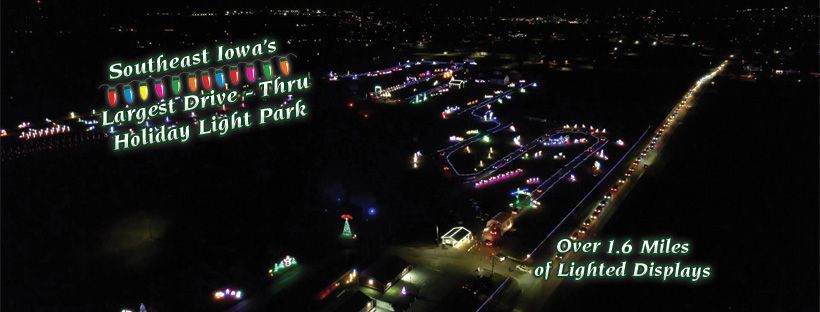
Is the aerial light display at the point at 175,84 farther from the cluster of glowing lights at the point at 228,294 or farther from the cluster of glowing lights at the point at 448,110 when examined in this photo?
the cluster of glowing lights at the point at 448,110

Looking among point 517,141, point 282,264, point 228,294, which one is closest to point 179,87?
point 282,264

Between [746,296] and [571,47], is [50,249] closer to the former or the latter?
[746,296]

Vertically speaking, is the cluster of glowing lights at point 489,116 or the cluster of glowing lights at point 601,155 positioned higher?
the cluster of glowing lights at point 489,116

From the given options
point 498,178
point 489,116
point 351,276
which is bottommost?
point 351,276

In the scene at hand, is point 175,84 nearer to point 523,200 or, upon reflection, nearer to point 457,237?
point 457,237

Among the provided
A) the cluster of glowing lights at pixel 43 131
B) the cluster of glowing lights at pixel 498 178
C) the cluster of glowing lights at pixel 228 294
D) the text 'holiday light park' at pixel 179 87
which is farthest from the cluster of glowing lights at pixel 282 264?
the cluster of glowing lights at pixel 43 131

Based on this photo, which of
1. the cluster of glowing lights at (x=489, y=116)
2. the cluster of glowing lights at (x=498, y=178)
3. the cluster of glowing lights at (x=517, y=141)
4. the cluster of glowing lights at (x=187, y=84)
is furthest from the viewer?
the cluster of glowing lights at (x=489, y=116)

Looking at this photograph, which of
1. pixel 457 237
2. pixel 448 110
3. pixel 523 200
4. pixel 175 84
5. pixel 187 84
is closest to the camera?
pixel 175 84
